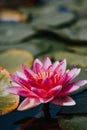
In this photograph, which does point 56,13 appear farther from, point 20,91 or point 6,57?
point 20,91

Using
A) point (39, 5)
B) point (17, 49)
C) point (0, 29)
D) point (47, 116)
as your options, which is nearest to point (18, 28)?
point (0, 29)

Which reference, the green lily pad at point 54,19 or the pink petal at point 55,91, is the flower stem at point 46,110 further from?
the green lily pad at point 54,19

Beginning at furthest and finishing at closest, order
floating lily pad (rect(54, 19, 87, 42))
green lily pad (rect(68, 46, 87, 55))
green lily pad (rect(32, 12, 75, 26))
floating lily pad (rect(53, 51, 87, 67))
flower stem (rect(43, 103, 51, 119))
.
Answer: green lily pad (rect(32, 12, 75, 26)) → floating lily pad (rect(54, 19, 87, 42)) → green lily pad (rect(68, 46, 87, 55)) → floating lily pad (rect(53, 51, 87, 67)) → flower stem (rect(43, 103, 51, 119))

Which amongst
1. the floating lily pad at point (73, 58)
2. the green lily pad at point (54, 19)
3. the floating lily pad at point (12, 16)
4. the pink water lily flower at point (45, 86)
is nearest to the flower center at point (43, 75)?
the pink water lily flower at point (45, 86)

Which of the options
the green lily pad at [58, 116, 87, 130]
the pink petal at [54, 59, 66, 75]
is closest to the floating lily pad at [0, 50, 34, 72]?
the pink petal at [54, 59, 66, 75]

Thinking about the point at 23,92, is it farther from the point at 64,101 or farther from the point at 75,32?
the point at 75,32

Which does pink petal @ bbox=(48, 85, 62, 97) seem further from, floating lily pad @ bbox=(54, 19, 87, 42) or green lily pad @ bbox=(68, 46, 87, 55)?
floating lily pad @ bbox=(54, 19, 87, 42)
